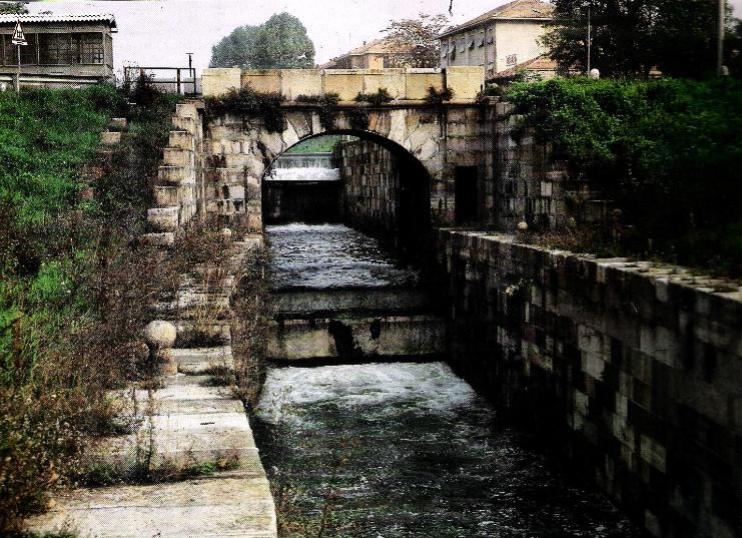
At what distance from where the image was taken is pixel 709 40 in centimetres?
1822

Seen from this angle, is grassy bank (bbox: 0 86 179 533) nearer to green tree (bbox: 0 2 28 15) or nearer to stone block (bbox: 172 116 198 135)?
stone block (bbox: 172 116 198 135)

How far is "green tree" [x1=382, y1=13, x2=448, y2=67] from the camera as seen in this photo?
42.6m

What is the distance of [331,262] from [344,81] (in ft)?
18.4

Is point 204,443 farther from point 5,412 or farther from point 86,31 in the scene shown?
point 86,31

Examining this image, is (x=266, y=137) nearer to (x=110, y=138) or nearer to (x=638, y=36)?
(x=110, y=138)

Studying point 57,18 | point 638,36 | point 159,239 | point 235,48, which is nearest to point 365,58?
point 235,48

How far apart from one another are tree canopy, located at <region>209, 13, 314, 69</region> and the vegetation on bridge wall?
159ft

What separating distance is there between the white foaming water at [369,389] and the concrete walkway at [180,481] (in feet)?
18.5

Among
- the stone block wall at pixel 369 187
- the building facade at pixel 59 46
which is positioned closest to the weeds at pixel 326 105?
the stone block wall at pixel 369 187

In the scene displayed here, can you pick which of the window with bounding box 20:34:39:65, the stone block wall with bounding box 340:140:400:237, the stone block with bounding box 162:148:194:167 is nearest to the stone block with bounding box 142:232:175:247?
the stone block with bounding box 162:148:194:167

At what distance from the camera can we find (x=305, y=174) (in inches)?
1446

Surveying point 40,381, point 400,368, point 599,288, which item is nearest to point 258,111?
point 400,368

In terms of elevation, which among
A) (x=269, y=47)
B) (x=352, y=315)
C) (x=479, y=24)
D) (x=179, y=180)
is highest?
(x=269, y=47)

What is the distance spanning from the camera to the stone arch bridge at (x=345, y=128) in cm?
1816
